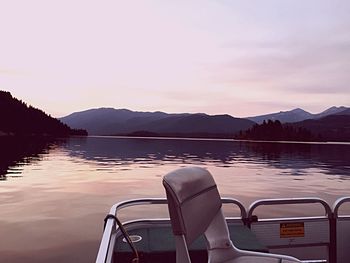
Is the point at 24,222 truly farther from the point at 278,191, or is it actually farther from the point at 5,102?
the point at 5,102

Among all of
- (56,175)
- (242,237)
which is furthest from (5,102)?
(242,237)

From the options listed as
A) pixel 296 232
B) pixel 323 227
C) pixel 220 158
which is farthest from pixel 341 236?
pixel 220 158

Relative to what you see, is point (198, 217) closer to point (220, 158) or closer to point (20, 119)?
point (220, 158)

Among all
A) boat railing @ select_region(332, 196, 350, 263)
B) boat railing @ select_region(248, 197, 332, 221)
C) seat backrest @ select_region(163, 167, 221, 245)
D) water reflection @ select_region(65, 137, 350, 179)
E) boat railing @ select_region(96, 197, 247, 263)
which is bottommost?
water reflection @ select_region(65, 137, 350, 179)

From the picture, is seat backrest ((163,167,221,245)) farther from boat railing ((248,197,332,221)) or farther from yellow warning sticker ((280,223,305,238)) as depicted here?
yellow warning sticker ((280,223,305,238))

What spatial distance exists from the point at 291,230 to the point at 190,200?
7.21 ft

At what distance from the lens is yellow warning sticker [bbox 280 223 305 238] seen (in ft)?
13.9

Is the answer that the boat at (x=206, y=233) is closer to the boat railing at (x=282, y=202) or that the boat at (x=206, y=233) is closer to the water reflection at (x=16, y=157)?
the boat railing at (x=282, y=202)

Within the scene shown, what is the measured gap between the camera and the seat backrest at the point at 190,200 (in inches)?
92.0

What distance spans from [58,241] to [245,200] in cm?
1171

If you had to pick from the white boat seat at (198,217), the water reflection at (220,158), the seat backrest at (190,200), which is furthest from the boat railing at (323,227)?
the water reflection at (220,158)

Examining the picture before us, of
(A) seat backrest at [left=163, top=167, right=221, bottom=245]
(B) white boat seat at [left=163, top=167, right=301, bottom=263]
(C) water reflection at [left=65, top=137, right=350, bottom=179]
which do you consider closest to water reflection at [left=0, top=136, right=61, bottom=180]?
(C) water reflection at [left=65, top=137, right=350, bottom=179]

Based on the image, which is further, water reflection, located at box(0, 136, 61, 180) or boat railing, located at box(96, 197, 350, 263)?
water reflection, located at box(0, 136, 61, 180)

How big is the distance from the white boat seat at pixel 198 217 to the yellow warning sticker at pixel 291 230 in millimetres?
1327
